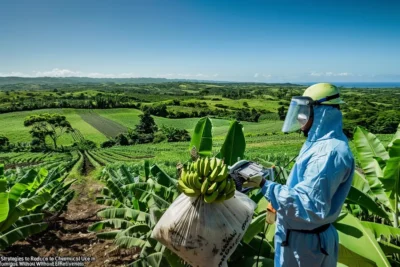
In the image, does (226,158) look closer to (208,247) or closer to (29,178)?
(208,247)

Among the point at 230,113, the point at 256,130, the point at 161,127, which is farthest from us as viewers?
the point at 230,113

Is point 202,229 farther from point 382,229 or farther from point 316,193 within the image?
point 382,229

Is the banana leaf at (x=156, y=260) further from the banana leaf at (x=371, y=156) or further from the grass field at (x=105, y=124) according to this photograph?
the grass field at (x=105, y=124)

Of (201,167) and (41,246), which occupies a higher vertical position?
(201,167)

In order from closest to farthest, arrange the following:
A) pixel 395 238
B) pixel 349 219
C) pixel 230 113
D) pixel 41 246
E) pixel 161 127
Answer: pixel 349 219 < pixel 395 238 < pixel 41 246 < pixel 161 127 < pixel 230 113

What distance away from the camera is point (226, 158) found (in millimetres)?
3721

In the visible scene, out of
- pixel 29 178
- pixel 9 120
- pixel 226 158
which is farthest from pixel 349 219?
pixel 9 120

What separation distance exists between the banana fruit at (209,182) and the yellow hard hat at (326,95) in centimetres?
84

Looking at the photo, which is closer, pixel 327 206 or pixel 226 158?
pixel 327 206

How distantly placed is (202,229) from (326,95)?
49.8 inches

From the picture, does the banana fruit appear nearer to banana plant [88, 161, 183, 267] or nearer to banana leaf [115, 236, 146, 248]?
banana plant [88, 161, 183, 267]

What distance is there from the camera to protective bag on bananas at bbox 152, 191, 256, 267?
1880 millimetres

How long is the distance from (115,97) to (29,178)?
106 m

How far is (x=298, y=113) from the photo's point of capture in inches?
88.3
